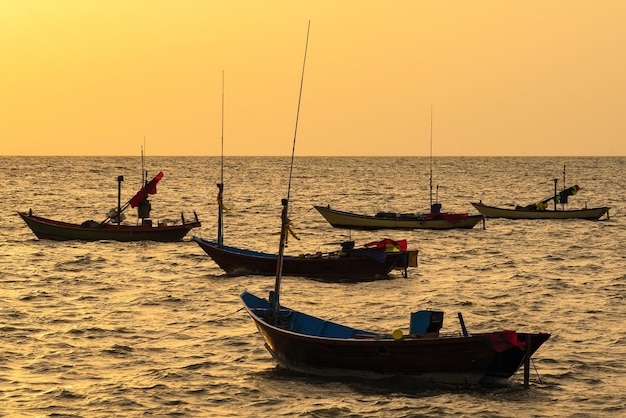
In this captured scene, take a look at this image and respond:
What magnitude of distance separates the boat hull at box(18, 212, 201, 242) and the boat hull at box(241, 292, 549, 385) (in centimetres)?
2972

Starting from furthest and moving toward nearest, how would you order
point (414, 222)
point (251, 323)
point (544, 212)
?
point (544, 212) → point (414, 222) → point (251, 323)

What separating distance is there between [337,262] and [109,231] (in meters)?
18.8

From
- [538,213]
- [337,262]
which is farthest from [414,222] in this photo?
[337,262]

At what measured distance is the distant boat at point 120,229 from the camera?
52.5 m

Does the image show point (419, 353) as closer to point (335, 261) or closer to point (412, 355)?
point (412, 355)

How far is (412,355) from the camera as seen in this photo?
21.6 metres

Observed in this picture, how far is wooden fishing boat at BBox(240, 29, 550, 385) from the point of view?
21.0 meters

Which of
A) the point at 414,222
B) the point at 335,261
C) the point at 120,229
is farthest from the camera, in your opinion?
the point at 414,222

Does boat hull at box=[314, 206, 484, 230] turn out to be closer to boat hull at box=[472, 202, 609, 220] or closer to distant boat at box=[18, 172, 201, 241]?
boat hull at box=[472, 202, 609, 220]

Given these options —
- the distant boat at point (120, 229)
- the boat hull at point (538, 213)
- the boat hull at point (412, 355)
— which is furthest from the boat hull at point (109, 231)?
the boat hull at point (412, 355)

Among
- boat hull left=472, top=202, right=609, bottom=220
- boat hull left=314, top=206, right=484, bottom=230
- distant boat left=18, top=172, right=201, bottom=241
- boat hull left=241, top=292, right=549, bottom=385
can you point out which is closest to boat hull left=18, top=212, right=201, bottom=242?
distant boat left=18, top=172, right=201, bottom=241

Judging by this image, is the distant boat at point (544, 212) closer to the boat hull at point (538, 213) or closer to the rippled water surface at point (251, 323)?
the boat hull at point (538, 213)

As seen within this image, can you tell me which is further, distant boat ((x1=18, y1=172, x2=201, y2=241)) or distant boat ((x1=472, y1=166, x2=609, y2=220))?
distant boat ((x1=472, y1=166, x2=609, y2=220))

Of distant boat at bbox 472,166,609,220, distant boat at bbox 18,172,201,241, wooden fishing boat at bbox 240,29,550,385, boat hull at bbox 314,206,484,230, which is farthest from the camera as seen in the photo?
distant boat at bbox 472,166,609,220
